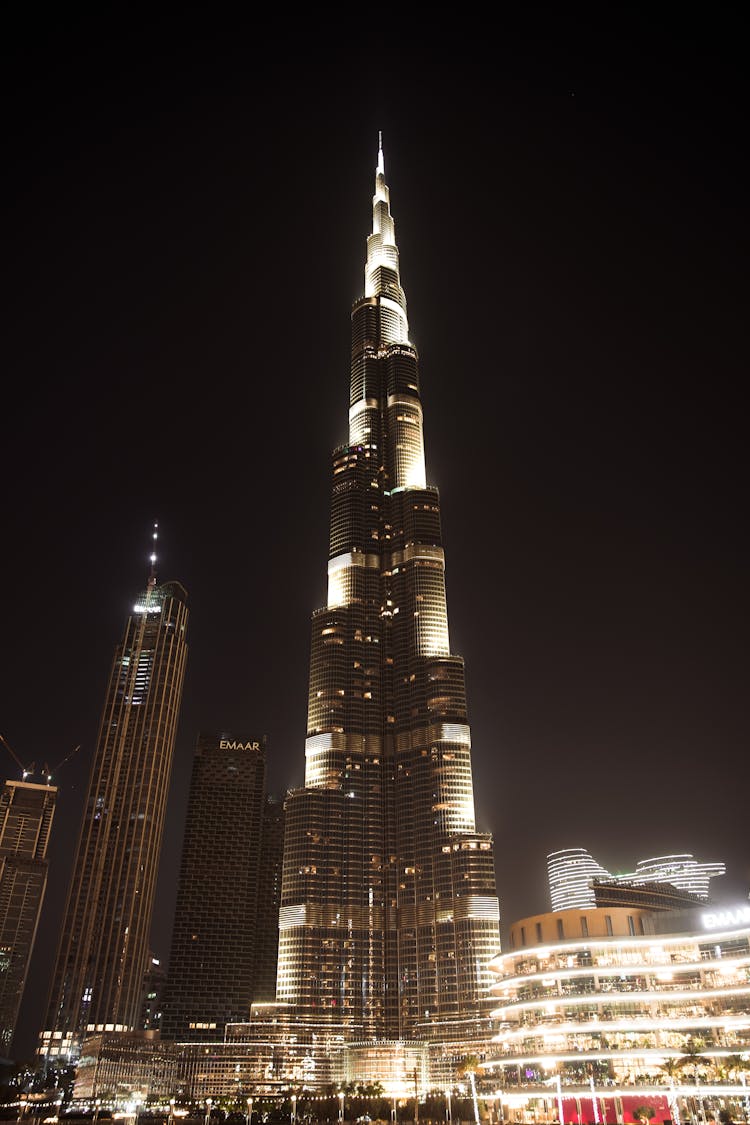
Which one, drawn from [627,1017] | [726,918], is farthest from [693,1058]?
[726,918]

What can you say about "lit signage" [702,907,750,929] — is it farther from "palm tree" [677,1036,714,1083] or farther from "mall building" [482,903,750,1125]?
"palm tree" [677,1036,714,1083]

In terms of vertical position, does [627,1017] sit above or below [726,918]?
below

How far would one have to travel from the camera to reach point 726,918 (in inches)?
6737

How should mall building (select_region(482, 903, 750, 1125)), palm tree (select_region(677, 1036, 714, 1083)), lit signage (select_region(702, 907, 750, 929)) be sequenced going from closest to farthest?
palm tree (select_region(677, 1036, 714, 1083)) → mall building (select_region(482, 903, 750, 1125)) → lit signage (select_region(702, 907, 750, 929))

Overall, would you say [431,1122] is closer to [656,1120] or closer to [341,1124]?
[341,1124]

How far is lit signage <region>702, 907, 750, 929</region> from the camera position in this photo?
6604 inches

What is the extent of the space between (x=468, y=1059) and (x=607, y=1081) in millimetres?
35569

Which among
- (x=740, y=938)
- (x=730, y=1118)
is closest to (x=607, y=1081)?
(x=730, y=1118)

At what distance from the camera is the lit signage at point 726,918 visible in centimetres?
16775

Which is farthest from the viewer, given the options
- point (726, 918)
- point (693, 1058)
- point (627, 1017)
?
point (726, 918)

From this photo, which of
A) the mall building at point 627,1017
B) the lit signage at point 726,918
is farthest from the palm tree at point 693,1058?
the lit signage at point 726,918

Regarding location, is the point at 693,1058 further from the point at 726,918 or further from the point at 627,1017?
the point at 726,918

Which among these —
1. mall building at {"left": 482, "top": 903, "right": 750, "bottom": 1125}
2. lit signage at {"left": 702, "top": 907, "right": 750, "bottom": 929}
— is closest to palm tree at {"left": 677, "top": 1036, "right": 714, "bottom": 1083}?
mall building at {"left": 482, "top": 903, "right": 750, "bottom": 1125}

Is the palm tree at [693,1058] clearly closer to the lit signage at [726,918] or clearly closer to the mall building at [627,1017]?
the mall building at [627,1017]
